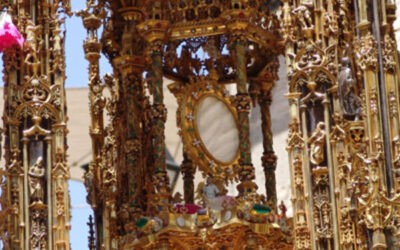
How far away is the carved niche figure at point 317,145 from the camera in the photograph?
26.9m

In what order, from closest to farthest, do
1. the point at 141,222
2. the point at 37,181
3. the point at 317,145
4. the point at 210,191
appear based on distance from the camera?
the point at 317,145
the point at 141,222
the point at 210,191
the point at 37,181

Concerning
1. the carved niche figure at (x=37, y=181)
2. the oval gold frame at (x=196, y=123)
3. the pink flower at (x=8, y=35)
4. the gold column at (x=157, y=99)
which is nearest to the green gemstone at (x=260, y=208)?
the gold column at (x=157, y=99)

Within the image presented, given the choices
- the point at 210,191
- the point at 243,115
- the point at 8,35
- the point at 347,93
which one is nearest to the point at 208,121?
the point at 243,115

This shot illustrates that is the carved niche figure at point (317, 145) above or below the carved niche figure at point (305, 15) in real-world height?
below

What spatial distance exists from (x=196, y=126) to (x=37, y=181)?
1.81 meters

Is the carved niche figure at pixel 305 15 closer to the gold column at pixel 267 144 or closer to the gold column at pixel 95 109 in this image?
the gold column at pixel 267 144

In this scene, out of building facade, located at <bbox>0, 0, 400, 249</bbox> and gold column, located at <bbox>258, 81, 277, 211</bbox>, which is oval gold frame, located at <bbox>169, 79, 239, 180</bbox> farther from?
gold column, located at <bbox>258, 81, 277, 211</bbox>

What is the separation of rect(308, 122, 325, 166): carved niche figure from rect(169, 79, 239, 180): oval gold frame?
1.20 metres

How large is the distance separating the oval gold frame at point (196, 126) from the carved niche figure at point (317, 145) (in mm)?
1200

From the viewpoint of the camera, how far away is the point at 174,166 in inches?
1282

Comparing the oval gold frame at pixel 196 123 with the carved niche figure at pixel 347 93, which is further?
the oval gold frame at pixel 196 123

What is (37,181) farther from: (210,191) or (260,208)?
(260,208)

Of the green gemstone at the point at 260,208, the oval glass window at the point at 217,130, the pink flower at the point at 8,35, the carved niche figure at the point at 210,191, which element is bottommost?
the green gemstone at the point at 260,208

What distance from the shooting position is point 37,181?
90.2 ft
